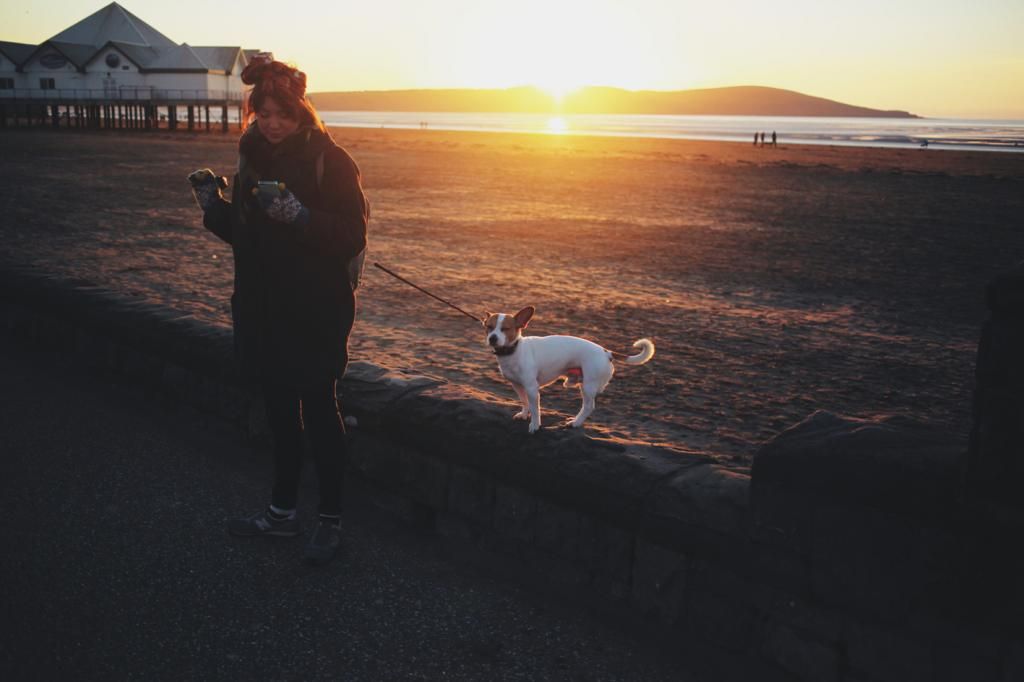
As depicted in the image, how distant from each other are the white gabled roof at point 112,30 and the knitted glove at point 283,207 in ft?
296

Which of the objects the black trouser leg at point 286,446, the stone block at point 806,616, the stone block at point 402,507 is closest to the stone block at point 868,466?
the stone block at point 806,616

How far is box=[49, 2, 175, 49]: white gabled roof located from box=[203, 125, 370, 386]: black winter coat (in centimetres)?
8974

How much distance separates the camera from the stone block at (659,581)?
3.28 metres

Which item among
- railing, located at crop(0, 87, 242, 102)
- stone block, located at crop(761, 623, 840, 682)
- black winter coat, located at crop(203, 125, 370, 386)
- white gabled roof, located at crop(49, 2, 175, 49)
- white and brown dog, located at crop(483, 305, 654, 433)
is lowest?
stone block, located at crop(761, 623, 840, 682)

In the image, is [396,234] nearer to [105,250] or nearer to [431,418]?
[105,250]

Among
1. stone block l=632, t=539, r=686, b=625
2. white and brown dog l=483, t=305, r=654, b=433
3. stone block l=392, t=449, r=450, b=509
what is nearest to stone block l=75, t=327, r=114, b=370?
stone block l=392, t=449, r=450, b=509

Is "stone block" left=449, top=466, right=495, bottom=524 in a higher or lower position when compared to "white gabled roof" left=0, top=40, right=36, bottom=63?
lower

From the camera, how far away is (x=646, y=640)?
3324 millimetres

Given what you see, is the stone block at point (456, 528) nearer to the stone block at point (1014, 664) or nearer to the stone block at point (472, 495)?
the stone block at point (472, 495)

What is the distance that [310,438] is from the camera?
406cm

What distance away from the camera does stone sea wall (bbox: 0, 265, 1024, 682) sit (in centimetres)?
255

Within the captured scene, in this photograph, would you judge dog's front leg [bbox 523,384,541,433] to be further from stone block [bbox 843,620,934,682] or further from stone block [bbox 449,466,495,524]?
stone block [bbox 843,620,934,682]

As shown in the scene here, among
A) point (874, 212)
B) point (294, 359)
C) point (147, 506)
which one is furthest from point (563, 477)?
point (874, 212)

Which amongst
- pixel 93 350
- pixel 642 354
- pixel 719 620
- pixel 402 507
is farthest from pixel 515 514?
pixel 93 350
